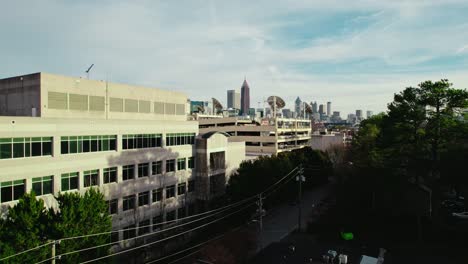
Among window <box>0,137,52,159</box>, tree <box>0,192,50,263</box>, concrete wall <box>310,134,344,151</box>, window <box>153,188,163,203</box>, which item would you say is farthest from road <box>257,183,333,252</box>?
concrete wall <box>310,134,344,151</box>

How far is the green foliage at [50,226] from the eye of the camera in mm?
19469

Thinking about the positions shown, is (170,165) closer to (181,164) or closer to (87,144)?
(181,164)

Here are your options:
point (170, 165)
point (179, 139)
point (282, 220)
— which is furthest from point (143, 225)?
point (282, 220)

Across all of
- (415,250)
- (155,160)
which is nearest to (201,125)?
(155,160)

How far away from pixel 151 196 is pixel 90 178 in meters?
7.84

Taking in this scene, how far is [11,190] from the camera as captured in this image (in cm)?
2483

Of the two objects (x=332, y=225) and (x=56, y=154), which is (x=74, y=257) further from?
(x=332, y=225)

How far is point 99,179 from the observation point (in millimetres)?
31156

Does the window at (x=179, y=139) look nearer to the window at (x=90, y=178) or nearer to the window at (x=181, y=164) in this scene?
the window at (x=181, y=164)

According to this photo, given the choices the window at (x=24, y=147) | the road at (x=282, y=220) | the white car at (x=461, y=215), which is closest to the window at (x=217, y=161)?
the road at (x=282, y=220)

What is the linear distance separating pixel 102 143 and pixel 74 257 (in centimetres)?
1270

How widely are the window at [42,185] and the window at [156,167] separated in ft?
37.5

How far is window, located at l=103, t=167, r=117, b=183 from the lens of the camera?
32.0 metres

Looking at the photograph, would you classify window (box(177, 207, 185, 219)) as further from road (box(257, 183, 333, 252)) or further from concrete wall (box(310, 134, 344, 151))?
concrete wall (box(310, 134, 344, 151))
